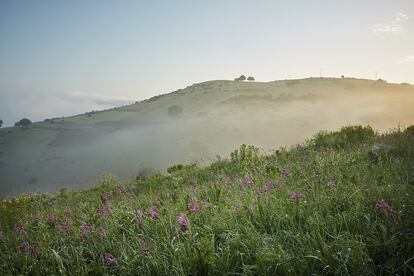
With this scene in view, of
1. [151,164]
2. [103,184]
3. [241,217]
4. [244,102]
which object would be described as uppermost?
[244,102]

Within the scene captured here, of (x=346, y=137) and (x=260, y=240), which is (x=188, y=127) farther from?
(x=260, y=240)

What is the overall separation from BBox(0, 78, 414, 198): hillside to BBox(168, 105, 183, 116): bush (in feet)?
1.60

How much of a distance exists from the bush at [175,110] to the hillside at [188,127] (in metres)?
0.49

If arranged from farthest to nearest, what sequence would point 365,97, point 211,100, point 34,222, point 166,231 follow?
point 211,100
point 365,97
point 34,222
point 166,231

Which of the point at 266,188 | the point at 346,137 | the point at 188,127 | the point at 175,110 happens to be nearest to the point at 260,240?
the point at 266,188

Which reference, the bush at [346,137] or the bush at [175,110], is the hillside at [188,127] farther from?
the bush at [346,137]

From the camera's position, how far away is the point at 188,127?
8369cm

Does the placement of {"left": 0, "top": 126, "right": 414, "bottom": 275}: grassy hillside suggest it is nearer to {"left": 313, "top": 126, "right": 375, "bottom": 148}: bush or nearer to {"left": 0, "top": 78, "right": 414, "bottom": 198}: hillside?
{"left": 313, "top": 126, "right": 375, "bottom": 148}: bush

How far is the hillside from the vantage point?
63.5 meters

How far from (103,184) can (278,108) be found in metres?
76.5

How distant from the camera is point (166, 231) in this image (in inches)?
133

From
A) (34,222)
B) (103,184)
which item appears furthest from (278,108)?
(34,222)

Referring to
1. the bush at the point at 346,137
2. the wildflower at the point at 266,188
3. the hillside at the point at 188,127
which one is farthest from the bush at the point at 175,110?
the wildflower at the point at 266,188

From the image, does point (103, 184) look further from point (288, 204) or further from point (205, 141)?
point (205, 141)
